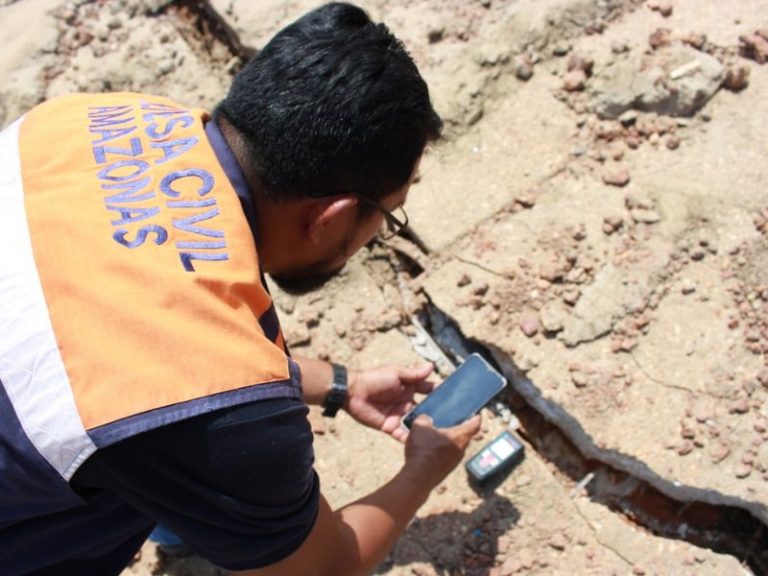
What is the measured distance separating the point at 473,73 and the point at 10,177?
186 centimetres

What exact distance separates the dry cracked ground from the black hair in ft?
3.69

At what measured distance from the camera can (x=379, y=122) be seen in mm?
1560

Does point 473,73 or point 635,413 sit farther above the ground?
point 473,73

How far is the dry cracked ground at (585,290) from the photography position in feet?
7.91

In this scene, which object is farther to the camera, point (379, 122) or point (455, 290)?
point (455, 290)

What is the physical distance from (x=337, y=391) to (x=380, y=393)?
13cm

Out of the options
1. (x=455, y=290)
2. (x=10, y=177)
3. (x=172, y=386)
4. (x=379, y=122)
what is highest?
(x=10, y=177)

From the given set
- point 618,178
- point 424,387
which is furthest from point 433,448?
point 618,178

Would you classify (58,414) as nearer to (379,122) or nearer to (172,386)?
(172,386)

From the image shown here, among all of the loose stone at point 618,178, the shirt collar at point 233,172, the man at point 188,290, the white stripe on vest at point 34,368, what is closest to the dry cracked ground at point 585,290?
the loose stone at point 618,178

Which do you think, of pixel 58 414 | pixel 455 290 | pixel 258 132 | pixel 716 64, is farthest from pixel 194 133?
pixel 716 64

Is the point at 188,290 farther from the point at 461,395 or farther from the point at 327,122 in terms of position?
the point at 461,395

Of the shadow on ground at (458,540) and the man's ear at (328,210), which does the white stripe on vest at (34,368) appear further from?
the shadow on ground at (458,540)

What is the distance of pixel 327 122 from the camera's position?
1.53 m
